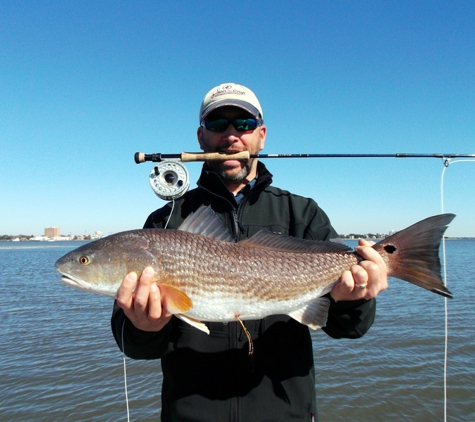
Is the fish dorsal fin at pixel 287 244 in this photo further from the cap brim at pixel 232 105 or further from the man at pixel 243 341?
the cap brim at pixel 232 105

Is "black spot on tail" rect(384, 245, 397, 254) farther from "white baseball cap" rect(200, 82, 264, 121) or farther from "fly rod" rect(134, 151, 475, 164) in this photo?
"white baseball cap" rect(200, 82, 264, 121)

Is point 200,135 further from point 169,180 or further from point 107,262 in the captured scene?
point 107,262

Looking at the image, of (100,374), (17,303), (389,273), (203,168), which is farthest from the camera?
(17,303)

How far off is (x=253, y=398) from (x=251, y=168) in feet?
7.83

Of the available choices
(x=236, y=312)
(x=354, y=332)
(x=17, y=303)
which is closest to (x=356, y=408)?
(x=354, y=332)

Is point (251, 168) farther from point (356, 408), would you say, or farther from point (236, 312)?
point (356, 408)

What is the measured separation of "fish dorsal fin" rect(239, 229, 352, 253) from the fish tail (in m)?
0.40

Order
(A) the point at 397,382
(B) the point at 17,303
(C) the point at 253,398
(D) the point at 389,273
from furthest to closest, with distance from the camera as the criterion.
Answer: (B) the point at 17,303 < (A) the point at 397,382 < (D) the point at 389,273 < (C) the point at 253,398

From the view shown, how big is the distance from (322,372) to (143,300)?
26.5 ft

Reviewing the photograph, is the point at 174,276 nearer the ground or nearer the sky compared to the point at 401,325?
nearer the sky

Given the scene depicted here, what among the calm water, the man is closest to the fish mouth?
the man

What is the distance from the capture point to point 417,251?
3.34 meters

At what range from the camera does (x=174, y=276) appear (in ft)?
10.5

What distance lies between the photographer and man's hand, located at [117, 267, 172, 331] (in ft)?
9.86
